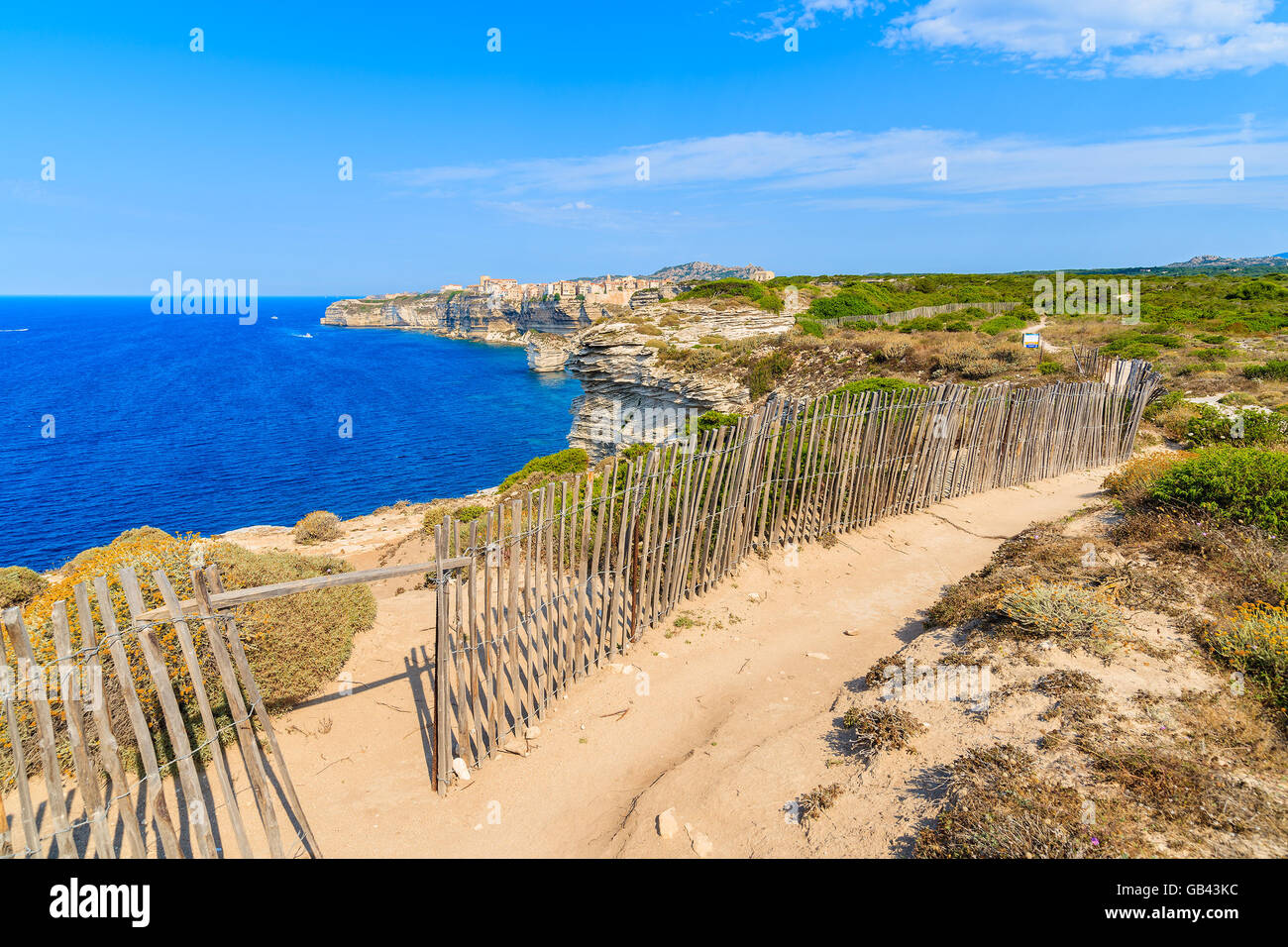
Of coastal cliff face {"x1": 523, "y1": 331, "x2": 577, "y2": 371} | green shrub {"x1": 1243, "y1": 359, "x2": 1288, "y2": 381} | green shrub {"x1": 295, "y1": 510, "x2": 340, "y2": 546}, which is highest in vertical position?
coastal cliff face {"x1": 523, "y1": 331, "x2": 577, "y2": 371}

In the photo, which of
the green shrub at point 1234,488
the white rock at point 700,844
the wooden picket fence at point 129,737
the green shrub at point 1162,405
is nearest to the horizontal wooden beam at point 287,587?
the wooden picket fence at point 129,737

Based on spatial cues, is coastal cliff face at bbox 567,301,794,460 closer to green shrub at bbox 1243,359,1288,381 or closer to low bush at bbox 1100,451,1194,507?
low bush at bbox 1100,451,1194,507

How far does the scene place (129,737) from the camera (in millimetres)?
5035

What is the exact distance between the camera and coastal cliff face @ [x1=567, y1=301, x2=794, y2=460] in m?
25.0

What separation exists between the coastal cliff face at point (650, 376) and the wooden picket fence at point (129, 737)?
2065cm

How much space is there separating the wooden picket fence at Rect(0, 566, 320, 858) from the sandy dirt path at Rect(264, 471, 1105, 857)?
0.64 metres

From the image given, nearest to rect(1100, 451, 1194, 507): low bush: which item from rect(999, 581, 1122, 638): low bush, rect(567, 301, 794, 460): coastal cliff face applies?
rect(999, 581, 1122, 638): low bush

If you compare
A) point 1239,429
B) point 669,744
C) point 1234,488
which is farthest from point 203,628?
point 1239,429

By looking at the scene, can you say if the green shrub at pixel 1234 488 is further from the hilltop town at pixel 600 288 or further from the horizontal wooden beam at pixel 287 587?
the hilltop town at pixel 600 288

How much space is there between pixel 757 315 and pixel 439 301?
134m

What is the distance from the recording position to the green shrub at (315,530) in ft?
57.5

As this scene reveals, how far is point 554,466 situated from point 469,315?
397 ft

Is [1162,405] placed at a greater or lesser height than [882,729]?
greater

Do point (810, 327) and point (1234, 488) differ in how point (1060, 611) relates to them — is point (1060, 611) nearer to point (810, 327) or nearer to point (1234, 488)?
point (1234, 488)
